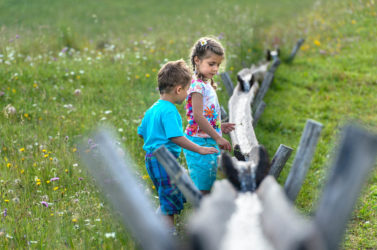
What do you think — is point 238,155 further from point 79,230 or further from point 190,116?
point 79,230

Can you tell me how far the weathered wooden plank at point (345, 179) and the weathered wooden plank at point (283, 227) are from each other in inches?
2.7

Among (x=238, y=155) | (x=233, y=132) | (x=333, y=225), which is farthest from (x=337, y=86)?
(x=333, y=225)

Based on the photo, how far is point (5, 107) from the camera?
5.77 m

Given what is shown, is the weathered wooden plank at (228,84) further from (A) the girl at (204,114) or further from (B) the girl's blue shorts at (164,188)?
(B) the girl's blue shorts at (164,188)

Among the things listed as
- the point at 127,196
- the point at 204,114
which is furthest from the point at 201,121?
the point at 127,196

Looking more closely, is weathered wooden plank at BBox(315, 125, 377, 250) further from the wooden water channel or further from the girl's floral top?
the girl's floral top

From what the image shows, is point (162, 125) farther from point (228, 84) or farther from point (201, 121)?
point (228, 84)

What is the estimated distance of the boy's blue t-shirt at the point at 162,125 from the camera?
3154mm

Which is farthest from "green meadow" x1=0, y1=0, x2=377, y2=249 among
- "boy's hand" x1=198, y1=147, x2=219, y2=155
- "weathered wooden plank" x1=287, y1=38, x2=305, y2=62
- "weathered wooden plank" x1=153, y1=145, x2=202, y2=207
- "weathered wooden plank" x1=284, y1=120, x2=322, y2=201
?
"weathered wooden plank" x1=284, y1=120, x2=322, y2=201

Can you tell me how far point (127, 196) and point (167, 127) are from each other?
1.32 meters

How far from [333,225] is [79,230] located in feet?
7.01

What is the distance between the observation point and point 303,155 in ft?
7.27

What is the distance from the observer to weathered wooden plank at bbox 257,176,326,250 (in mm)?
1478

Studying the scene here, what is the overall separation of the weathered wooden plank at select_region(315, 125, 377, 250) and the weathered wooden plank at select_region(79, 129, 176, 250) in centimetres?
67
